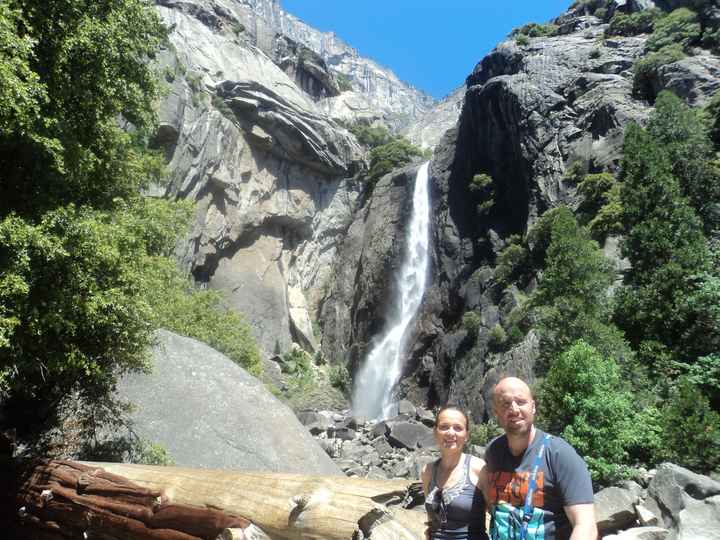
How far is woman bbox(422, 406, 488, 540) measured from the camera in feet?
10.1

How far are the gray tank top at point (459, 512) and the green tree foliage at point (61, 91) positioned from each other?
18.0 ft

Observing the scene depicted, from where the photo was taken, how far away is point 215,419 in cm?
941

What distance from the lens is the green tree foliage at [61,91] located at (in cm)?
598

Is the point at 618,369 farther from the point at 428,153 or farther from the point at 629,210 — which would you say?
the point at 428,153

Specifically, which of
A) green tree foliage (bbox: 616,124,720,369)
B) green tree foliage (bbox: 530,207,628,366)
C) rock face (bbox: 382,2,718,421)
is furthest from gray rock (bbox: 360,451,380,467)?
green tree foliage (bbox: 616,124,720,369)

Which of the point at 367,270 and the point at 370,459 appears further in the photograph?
the point at 367,270

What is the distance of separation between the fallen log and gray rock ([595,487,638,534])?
6949mm

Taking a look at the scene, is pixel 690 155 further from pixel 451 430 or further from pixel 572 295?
pixel 451 430

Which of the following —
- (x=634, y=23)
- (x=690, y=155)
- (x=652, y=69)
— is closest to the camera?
(x=690, y=155)

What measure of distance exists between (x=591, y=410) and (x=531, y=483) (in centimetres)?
1424

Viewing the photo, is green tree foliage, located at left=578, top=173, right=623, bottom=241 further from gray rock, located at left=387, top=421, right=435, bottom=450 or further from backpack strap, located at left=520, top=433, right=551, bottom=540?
backpack strap, located at left=520, top=433, right=551, bottom=540

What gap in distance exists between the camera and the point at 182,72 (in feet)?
130

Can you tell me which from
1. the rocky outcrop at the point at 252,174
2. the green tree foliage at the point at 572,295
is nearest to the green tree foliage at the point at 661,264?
the green tree foliage at the point at 572,295

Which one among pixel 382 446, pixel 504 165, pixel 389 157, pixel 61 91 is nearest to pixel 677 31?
pixel 504 165
